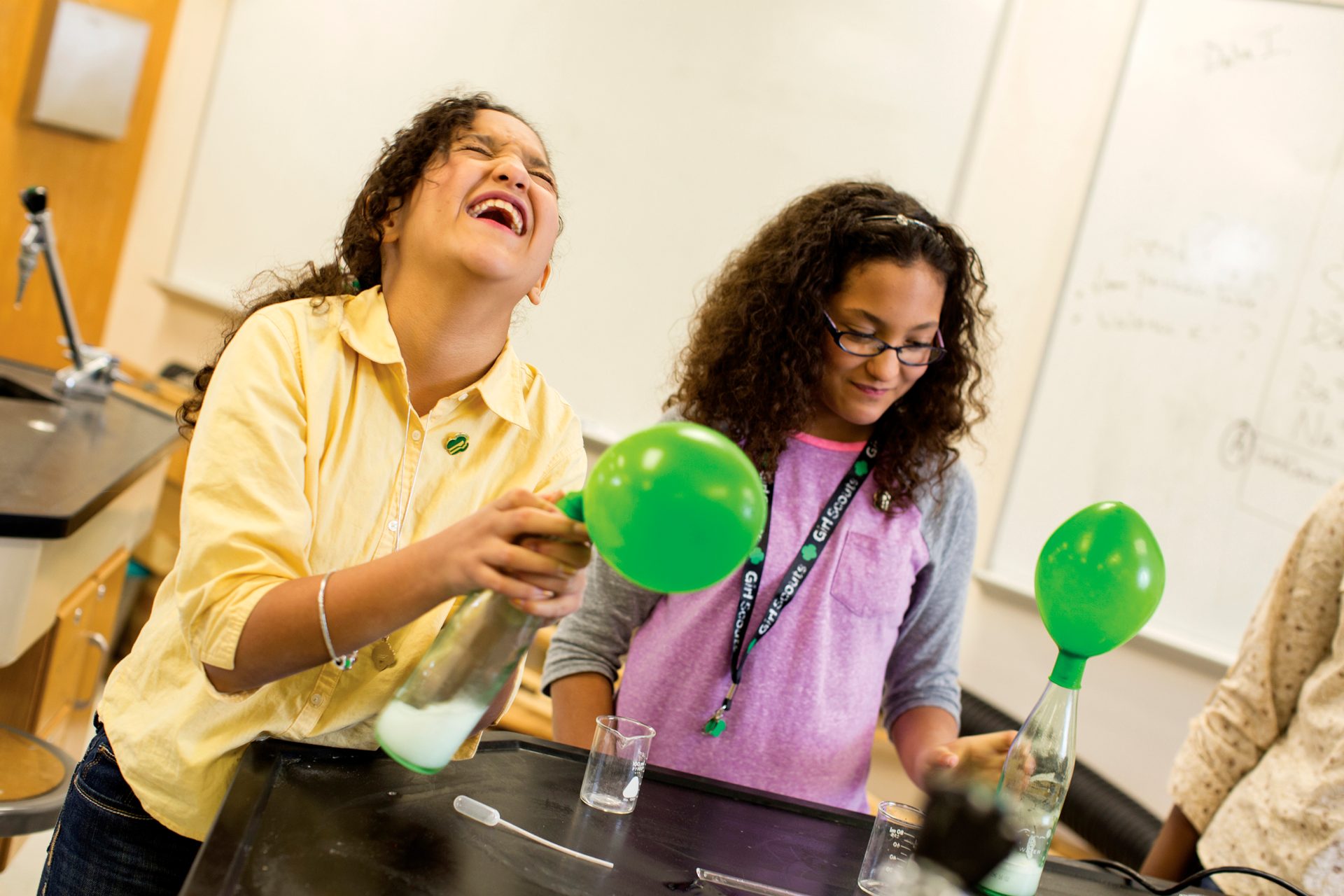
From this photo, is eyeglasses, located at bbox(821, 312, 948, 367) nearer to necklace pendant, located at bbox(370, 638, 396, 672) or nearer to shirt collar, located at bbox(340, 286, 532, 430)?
shirt collar, located at bbox(340, 286, 532, 430)

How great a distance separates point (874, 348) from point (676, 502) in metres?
0.80

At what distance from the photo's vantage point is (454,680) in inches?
32.8

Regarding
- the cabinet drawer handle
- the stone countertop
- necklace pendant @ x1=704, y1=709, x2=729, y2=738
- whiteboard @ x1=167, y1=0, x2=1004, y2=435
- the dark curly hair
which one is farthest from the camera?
whiteboard @ x1=167, y1=0, x2=1004, y2=435

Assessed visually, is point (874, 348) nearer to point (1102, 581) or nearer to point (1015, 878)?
point (1102, 581)

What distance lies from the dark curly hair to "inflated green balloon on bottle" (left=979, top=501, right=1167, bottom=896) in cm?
75

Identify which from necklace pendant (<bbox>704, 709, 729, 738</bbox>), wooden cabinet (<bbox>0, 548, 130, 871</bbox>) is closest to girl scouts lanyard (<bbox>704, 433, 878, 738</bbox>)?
necklace pendant (<bbox>704, 709, 729, 738</bbox>)

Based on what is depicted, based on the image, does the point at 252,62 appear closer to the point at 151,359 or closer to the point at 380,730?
the point at 151,359

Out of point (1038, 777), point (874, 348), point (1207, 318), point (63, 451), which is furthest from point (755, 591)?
point (1207, 318)

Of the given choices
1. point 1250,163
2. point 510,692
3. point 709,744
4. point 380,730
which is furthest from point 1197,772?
point 1250,163

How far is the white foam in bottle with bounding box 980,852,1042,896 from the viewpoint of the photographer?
104cm

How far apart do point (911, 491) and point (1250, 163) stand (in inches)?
75.5

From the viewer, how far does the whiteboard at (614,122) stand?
331 centimetres

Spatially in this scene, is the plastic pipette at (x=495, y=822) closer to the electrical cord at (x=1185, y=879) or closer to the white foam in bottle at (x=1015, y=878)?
the white foam in bottle at (x=1015, y=878)

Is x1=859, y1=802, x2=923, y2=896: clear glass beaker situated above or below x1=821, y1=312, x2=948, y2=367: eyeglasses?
below
